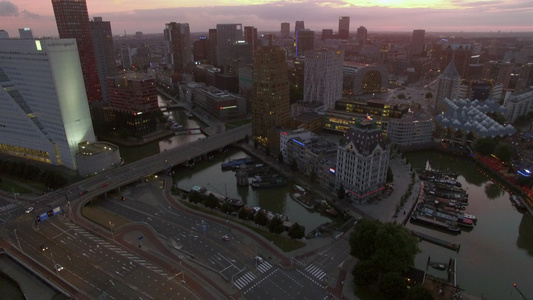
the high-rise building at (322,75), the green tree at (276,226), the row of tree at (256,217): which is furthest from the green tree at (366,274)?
the high-rise building at (322,75)

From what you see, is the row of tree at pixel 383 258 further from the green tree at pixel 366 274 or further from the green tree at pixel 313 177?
the green tree at pixel 313 177

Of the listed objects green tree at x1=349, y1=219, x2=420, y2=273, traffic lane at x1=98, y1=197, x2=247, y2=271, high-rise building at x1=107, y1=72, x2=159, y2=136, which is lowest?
traffic lane at x1=98, y1=197, x2=247, y2=271

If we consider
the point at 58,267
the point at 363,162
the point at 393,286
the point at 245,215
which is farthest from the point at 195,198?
the point at 393,286

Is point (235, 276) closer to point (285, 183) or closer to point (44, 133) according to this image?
point (285, 183)

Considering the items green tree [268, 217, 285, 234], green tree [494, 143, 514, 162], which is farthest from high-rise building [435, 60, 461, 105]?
green tree [268, 217, 285, 234]

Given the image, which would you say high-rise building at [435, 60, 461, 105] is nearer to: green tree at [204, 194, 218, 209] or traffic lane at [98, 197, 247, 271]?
green tree at [204, 194, 218, 209]

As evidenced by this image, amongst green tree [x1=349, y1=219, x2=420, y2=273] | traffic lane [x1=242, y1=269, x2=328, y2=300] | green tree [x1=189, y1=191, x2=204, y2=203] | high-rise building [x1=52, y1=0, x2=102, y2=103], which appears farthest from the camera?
high-rise building [x1=52, y1=0, x2=102, y2=103]
